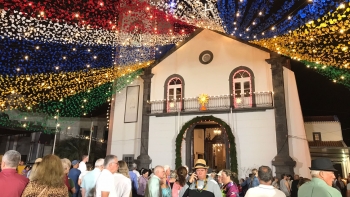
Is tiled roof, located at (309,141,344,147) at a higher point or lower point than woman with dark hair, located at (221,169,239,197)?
higher

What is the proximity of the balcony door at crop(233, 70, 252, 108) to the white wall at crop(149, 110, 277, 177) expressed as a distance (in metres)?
0.66

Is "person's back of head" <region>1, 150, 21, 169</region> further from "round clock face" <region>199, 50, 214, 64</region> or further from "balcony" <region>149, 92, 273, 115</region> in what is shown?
"round clock face" <region>199, 50, 214, 64</region>

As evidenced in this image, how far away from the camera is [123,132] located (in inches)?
690

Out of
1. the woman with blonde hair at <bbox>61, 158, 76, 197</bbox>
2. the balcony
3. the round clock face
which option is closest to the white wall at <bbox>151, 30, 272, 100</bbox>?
the round clock face

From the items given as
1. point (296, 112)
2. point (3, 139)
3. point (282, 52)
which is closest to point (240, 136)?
point (296, 112)

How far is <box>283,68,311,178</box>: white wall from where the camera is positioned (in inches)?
515

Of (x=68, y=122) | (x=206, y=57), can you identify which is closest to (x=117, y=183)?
(x=206, y=57)

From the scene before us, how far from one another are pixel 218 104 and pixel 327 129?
14.1 m

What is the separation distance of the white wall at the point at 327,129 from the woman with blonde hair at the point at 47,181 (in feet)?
80.6

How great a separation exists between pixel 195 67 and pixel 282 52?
5.20 metres

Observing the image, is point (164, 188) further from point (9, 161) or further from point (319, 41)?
point (319, 41)

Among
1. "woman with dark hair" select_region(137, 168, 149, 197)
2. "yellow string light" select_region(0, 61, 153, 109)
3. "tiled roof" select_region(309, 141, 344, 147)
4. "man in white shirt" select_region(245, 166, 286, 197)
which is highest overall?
"yellow string light" select_region(0, 61, 153, 109)

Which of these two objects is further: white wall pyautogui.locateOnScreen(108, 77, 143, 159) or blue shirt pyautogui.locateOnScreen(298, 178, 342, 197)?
white wall pyautogui.locateOnScreen(108, 77, 143, 159)

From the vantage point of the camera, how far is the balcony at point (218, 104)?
14.1m
